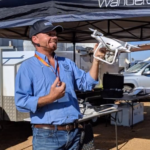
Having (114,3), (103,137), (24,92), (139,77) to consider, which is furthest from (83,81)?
(139,77)

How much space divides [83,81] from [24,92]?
513mm

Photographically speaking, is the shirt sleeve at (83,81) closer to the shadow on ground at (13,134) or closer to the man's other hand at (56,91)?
the man's other hand at (56,91)

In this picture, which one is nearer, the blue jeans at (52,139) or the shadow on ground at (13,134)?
the blue jeans at (52,139)

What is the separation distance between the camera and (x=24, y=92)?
204cm

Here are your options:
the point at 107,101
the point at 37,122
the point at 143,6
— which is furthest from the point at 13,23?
the point at 107,101

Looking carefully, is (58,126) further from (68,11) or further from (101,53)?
(68,11)

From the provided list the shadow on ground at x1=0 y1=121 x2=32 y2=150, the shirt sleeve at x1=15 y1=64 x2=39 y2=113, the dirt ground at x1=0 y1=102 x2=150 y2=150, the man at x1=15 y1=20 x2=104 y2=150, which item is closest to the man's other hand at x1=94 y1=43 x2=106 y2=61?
the man at x1=15 y1=20 x2=104 y2=150

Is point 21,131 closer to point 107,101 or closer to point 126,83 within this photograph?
point 107,101

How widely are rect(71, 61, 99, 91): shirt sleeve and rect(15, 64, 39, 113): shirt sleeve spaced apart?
0.42m

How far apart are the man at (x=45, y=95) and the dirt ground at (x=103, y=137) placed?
3194mm

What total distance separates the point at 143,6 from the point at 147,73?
9442 millimetres

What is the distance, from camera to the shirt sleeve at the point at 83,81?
224cm

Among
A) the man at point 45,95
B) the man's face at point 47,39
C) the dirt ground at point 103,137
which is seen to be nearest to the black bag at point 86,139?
the man at point 45,95

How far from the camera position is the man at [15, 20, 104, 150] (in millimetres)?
2059
